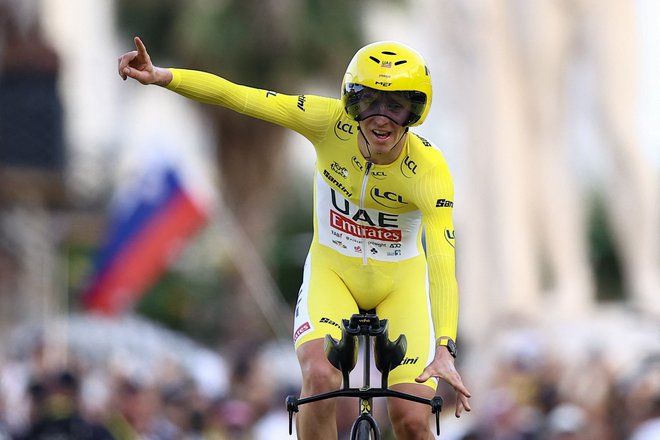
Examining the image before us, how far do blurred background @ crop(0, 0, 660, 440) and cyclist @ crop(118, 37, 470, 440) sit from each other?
2.17m

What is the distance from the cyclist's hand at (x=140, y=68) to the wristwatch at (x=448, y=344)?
2.13 metres

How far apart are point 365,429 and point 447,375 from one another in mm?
704

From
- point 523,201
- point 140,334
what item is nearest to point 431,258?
point 523,201

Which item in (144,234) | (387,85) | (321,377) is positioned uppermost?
(144,234)

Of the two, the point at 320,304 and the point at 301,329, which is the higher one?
the point at 320,304

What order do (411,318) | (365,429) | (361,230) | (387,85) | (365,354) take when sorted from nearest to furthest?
(365,354) < (365,429) < (387,85) < (411,318) < (361,230)

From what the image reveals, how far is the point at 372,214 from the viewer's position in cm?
993

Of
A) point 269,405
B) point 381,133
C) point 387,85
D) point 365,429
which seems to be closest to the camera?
point 365,429

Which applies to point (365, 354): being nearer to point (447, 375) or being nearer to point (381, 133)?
point (447, 375)

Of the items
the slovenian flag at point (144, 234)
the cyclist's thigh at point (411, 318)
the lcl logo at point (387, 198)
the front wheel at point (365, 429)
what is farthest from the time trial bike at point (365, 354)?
the slovenian flag at point (144, 234)

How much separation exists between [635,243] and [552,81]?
2.43m

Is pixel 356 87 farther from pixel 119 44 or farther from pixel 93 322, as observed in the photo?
pixel 119 44

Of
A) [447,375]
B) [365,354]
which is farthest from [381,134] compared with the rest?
[447,375]

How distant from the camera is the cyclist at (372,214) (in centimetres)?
921
